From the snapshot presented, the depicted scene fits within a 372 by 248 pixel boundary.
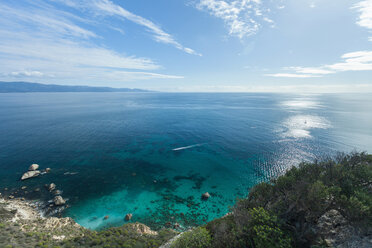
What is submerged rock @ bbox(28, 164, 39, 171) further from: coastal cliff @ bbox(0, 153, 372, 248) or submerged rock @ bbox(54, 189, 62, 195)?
coastal cliff @ bbox(0, 153, 372, 248)

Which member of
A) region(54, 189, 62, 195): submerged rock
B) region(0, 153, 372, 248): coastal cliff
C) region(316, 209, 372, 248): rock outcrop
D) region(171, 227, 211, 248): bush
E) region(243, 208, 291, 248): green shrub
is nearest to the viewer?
region(243, 208, 291, 248): green shrub

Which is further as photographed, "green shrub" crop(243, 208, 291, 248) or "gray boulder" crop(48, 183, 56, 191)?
"gray boulder" crop(48, 183, 56, 191)

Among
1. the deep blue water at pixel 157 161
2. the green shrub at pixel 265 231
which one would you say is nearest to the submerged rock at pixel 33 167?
the deep blue water at pixel 157 161

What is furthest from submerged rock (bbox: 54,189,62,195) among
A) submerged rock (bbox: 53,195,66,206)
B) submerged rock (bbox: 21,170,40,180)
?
submerged rock (bbox: 21,170,40,180)

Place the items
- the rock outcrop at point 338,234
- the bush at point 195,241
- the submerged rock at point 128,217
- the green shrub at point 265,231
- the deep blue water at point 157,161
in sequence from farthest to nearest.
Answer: the deep blue water at point 157,161 → the submerged rock at point 128,217 → the bush at point 195,241 → the rock outcrop at point 338,234 → the green shrub at point 265,231

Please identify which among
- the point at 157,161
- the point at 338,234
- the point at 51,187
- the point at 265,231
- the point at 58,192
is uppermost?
the point at 265,231

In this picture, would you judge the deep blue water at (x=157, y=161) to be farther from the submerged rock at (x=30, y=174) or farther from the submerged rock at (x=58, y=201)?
the submerged rock at (x=30, y=174)

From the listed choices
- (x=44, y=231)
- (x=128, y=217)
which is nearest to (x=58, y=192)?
(x=44, y=231)

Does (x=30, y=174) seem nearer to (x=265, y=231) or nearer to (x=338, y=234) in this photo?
(x=265, y=231)

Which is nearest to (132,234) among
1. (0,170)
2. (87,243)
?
(87,243)
